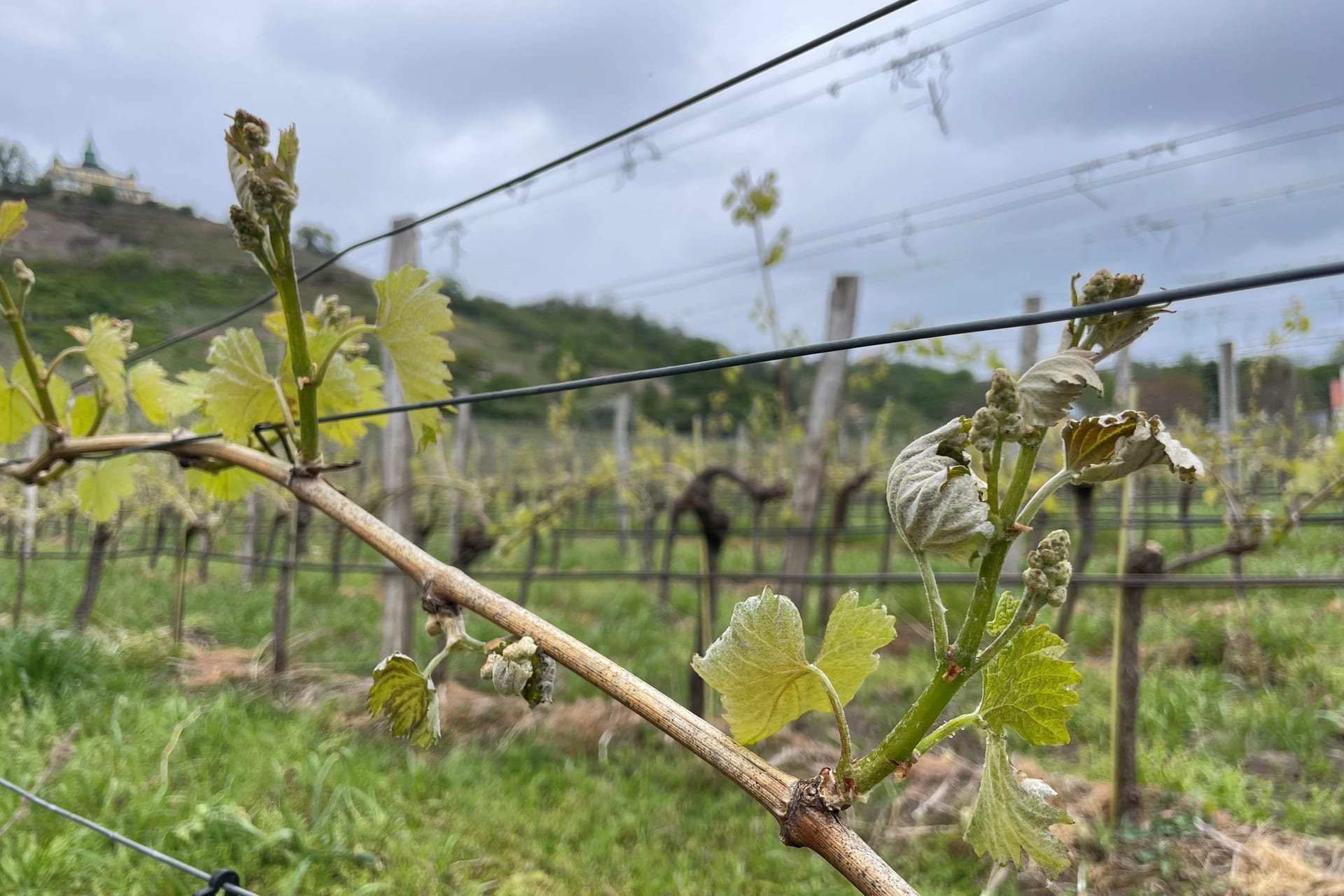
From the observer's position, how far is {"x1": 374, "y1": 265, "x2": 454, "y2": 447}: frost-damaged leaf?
698 millimetres

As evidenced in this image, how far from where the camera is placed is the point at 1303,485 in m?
3.77

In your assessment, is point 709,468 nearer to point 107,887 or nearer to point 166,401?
point 107,887

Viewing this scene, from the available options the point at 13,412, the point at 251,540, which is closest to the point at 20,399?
the point at 13,412

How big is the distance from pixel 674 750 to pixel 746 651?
142 inches

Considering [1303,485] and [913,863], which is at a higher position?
[1303,485]

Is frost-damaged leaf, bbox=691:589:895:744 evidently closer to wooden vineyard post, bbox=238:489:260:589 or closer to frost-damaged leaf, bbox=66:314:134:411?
frost-damaged leaf, bbox=66:314:134:411

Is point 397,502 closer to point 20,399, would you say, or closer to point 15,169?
point 15,169

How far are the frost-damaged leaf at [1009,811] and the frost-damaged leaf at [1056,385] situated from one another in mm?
176

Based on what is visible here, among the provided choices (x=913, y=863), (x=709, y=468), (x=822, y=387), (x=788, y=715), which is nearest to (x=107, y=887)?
(x=913, y=863)

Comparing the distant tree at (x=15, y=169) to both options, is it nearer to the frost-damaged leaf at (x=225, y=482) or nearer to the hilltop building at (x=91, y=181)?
the hilltop building at (x=91, y=181)

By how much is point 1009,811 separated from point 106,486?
4.55ft

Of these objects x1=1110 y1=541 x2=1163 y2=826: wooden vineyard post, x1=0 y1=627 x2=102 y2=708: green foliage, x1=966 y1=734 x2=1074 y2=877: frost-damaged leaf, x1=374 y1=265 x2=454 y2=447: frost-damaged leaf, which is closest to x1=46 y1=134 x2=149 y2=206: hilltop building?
x1=374 y1=265 x2=454 y2=447: frost-damaged leaf

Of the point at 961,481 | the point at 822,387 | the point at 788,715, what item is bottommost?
the point at 788,715

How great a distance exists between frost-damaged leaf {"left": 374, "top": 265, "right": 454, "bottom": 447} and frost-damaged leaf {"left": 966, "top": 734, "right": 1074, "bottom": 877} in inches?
21.4
